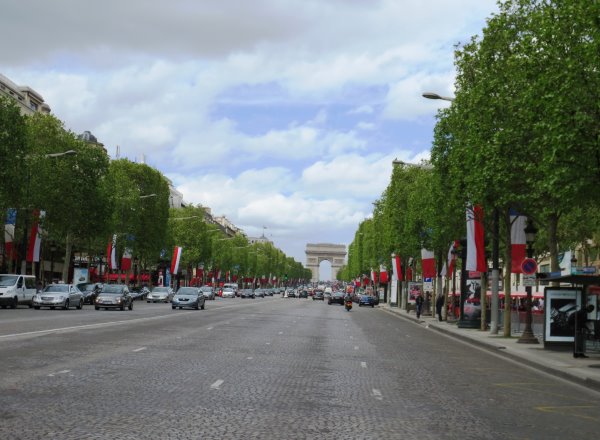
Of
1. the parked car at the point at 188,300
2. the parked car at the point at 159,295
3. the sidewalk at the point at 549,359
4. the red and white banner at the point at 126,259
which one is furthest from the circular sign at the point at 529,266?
the red and white banner at the point at 126,259

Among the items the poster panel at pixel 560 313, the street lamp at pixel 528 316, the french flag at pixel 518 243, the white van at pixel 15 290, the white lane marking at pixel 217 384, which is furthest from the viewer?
the white van at pixel 15 290

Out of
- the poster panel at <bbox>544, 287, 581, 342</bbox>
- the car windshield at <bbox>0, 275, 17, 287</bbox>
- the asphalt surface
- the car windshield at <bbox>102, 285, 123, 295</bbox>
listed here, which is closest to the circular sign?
the poster panel at <bbox>544, 287, 581, 342</bbox>

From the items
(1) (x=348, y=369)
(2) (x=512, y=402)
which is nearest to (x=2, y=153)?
(1) (x=348, y=369)

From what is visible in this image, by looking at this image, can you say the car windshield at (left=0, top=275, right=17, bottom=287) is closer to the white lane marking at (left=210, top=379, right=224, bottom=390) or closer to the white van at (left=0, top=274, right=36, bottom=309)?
the white van at (left=0, top=274, right=36, bottom=309)

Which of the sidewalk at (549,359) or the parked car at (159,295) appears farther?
the parked car at (159,295)

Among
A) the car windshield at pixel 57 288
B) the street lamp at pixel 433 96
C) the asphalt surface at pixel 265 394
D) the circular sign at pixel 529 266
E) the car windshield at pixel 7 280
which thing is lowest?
the asphalt surface at pixel 265 394

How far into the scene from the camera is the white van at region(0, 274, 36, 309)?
155ft

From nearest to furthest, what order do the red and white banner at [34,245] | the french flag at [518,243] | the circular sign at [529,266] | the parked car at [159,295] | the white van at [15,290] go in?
the circular sign at [529,266]
the french flag at [518,243]
the white van at [15,290]
the red and white banner at [34,245]
the parked car at [159,295]

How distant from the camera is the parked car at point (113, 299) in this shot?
1959 inches

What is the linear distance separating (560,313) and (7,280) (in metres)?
33.5

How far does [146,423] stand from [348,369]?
27.6ft

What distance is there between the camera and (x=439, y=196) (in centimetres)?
3903

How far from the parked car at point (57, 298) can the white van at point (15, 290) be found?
0.99m

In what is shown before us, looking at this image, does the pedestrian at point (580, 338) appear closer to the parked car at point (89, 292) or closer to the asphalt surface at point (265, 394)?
the asphalt surface at point (265, 394)
